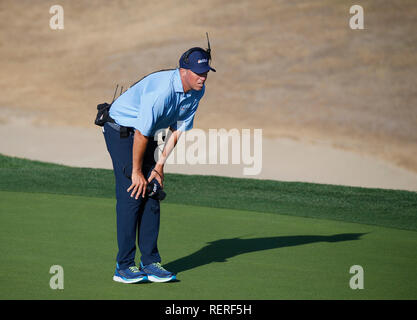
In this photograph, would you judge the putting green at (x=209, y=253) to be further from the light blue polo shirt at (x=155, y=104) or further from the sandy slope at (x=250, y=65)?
the sandy slope at (x=250, y=65)

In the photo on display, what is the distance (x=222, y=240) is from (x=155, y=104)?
6.43 feet

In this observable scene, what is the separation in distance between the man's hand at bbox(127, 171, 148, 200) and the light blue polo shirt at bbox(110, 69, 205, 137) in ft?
0.89

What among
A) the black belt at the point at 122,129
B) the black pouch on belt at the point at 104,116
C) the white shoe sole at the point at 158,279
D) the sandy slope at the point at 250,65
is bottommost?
the white shoe sole at the point at 158,279

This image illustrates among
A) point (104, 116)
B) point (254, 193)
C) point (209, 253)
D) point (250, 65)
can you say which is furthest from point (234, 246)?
Answer: point (250, 65)

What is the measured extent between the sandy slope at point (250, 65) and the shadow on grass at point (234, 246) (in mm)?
7145

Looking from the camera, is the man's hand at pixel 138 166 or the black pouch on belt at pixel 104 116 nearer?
the man's hand at pixel 138 166

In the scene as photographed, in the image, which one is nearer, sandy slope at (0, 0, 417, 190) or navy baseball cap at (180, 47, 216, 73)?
navy baseball cap at (180, 47, 216, 73)

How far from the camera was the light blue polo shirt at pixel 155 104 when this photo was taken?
479 cm

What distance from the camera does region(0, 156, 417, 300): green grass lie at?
484cm

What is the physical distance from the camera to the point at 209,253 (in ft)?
19.3

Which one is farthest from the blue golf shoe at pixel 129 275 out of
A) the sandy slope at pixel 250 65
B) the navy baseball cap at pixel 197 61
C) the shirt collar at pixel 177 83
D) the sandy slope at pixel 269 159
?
the sandy slope at pixel 250 65

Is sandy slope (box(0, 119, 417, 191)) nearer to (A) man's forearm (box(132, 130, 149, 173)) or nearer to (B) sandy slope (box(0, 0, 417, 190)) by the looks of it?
(B) sandy slope (box(0, 0, 417, 190))

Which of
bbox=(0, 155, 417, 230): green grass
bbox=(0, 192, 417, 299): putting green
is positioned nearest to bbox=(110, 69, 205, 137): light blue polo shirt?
bbox=(0, 192, 417, 299): putting green

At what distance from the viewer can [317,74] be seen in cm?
1894
